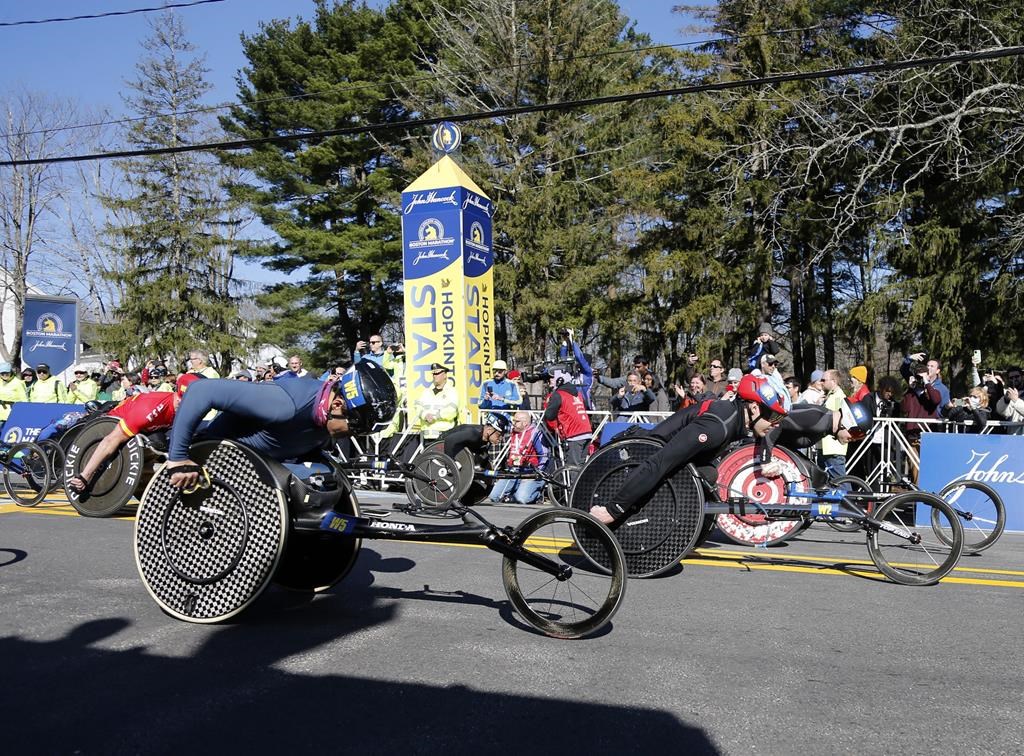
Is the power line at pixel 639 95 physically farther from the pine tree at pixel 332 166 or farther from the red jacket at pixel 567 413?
the pine tree at pixel 332 166

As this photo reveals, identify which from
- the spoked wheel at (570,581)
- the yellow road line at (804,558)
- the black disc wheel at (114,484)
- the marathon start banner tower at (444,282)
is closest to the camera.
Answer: the spoked wheel at (570,581)

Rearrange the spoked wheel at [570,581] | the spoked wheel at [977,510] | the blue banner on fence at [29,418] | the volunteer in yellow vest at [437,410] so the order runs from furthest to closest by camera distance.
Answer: the blue banner on fence at [29,418] → the volunteer in yellow vest at [437,410] → the spoked wheel at [977,510] → the spoked wheel at [570,581]

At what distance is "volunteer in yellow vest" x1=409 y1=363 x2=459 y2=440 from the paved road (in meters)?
5.60

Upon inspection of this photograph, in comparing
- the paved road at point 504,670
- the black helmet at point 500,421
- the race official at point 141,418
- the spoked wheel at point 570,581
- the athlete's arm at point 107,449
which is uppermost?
the race official at point 141,418

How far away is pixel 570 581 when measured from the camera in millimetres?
5559

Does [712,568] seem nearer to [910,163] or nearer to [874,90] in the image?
[874,90]

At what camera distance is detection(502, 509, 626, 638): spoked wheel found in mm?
4816

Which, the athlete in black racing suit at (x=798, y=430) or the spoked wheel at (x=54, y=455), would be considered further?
the spoked wheel at (x=54, y=455)

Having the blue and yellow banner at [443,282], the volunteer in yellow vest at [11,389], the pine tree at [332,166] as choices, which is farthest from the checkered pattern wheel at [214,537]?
the pine tree at [332,166]

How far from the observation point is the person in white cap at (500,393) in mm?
14070

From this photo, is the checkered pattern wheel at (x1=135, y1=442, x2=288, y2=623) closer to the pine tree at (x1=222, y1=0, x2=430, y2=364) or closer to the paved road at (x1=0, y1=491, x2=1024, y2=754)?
the paved road at (x1=0, y1=491, x2=1024, y2=754)

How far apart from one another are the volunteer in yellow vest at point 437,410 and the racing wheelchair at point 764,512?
5.34 metres

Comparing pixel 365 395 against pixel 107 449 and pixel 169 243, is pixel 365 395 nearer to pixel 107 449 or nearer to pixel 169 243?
pixel 107 449

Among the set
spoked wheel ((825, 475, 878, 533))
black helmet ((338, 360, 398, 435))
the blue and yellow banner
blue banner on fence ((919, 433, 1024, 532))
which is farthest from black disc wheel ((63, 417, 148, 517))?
blue banner on fence ((919, 433, 1024, 532))
